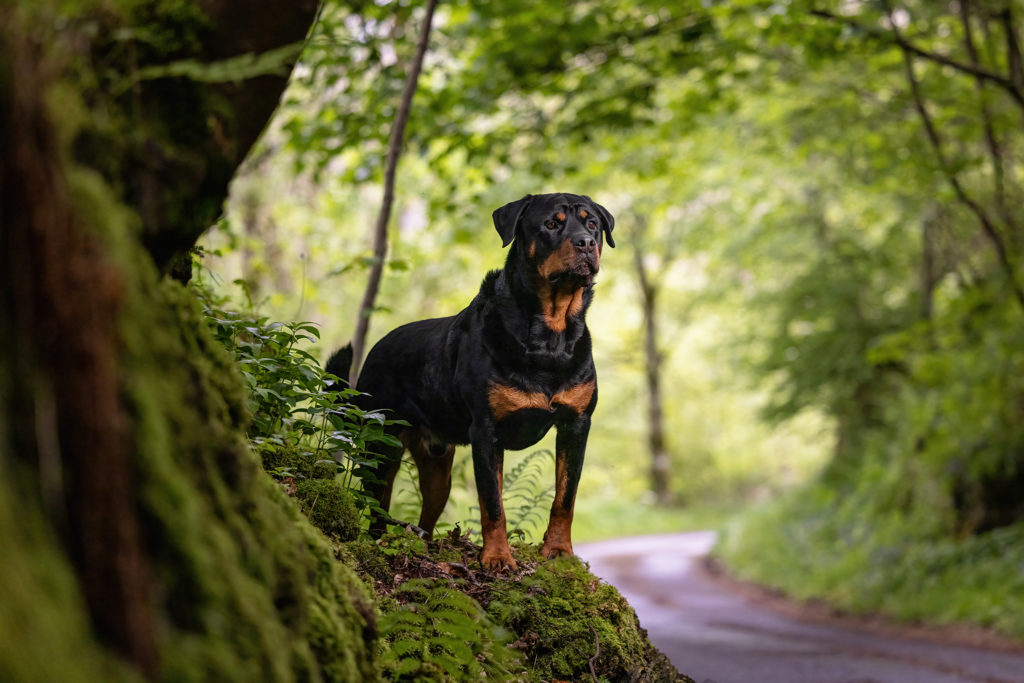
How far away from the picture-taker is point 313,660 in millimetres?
1979

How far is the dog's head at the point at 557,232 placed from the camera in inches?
137

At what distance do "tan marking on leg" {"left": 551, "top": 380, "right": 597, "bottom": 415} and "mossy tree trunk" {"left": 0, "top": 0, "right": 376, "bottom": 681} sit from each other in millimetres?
1786

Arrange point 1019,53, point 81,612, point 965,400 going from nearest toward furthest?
point 81,612, point 1019,53, point 965,400

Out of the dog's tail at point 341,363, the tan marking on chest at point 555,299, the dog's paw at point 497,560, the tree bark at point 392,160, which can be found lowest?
the dog's paw at point 497,560

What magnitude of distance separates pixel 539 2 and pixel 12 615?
26.8 ft

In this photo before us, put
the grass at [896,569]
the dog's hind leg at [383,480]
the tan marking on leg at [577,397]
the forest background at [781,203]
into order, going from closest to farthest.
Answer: the tan marking on leg at [577,397] < the dog's hind leg at [383,480] < the forest background at [781,203] < the grass at [896,569]

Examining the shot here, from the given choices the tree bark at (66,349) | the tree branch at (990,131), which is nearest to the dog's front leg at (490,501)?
the tree bark at (66,349)

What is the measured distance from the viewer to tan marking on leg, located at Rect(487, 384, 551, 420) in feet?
11.8

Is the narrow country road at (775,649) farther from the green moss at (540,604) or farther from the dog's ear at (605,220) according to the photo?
the dog's ear at (605,220)

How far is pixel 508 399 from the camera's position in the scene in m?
3.59

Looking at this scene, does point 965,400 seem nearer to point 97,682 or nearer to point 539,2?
point 539,2

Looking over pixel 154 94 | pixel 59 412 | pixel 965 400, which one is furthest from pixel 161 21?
pixel 965 400

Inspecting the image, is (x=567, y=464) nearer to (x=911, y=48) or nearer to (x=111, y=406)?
(x=111, y=406)

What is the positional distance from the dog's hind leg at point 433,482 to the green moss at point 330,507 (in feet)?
2.67
